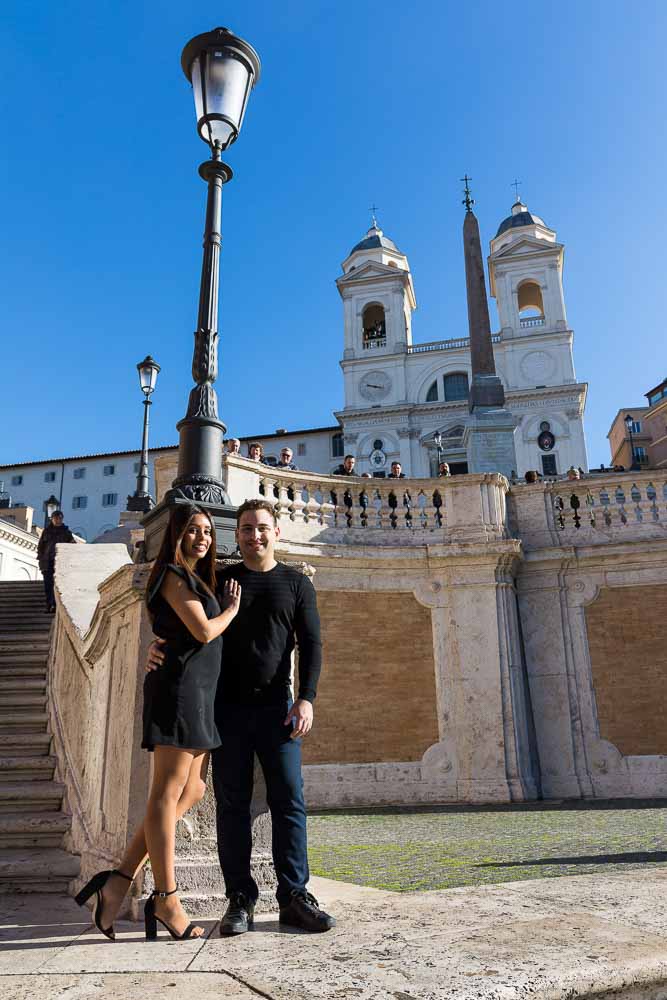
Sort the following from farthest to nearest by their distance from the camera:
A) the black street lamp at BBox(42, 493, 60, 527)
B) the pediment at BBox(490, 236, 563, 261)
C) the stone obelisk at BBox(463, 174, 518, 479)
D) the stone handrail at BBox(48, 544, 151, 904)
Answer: the pediment at BBox(490, 236, 563, 261)
the stone obelisk at BBox(463, 174, 518, 479)
the black street lamp at BBox(42, 493, 60, 527)
the stone handrail at BBox(48, 544, 151, 904)

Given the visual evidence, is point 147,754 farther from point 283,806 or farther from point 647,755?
point 647,755

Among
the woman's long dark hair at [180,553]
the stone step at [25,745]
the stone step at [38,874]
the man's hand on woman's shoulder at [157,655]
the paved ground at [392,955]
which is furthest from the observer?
the stone step at [25,745]

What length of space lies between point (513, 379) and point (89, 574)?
147 ft

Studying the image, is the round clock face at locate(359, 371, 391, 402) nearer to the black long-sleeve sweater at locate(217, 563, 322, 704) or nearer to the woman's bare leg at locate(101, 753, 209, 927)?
the black long-sleeve sweater at locate(217, 563, 322, 704)

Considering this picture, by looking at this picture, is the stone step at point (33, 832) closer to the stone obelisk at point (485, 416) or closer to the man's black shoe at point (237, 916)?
the man's black shoe at point (237, 916)

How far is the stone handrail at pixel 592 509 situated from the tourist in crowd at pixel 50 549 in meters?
7.36

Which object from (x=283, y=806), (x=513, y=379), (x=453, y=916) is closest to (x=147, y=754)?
(x=283, y=806)

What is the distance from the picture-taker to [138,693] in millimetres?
3967

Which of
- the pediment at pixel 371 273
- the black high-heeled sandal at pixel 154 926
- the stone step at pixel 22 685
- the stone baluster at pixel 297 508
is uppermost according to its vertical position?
the pediment at pixel 371 273

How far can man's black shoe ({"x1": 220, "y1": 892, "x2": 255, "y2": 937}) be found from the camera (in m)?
3.14

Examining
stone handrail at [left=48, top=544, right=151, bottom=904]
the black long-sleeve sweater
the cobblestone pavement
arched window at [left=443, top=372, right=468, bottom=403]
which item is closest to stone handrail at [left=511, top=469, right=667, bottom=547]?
the cobblestone pavement

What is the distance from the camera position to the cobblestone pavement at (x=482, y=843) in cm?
494

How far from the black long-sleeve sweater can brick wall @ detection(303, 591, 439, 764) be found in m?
7.20

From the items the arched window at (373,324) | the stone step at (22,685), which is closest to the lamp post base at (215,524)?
the stone step at (22,685)
